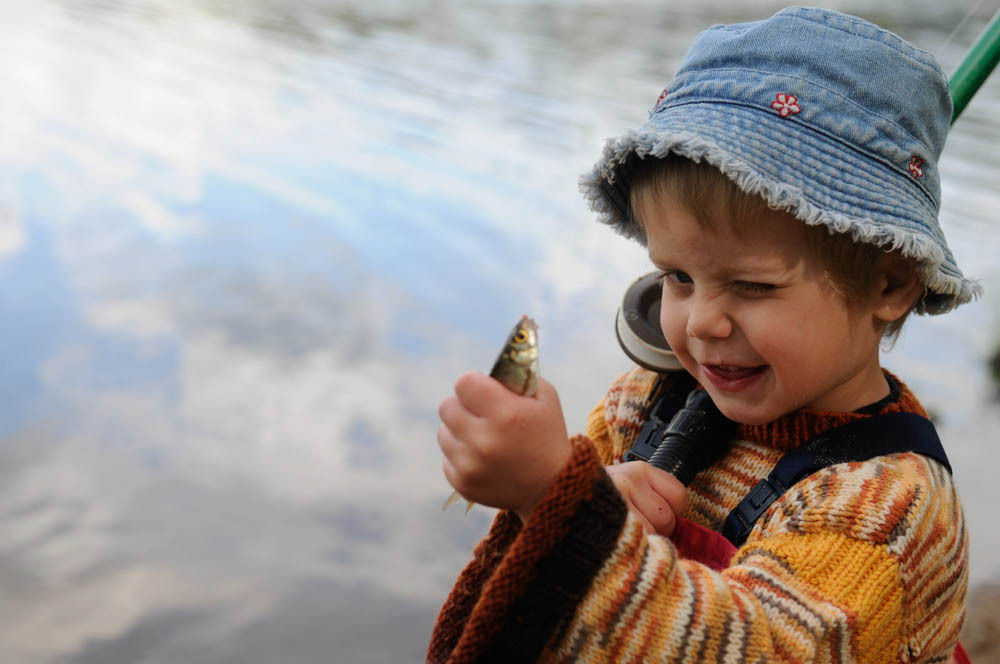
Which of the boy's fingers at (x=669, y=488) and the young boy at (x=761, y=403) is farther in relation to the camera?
the boy's fingers at (x=669, y=488)

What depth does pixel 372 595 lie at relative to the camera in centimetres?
284

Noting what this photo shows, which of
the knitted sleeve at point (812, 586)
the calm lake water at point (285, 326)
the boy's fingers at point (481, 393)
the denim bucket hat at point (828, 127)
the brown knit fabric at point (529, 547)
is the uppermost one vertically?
the calm lake water at point (285, 326)

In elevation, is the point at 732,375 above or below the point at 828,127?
below

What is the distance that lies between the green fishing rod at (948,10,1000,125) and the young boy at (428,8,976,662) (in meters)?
0.47

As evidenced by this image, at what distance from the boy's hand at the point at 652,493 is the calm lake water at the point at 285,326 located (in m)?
1.40

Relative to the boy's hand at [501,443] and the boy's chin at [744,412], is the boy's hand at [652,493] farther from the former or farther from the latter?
the boy's hand at [501,443]

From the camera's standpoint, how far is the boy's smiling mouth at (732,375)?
1495 millimetres

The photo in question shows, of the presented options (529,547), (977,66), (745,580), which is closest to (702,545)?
(745,580)

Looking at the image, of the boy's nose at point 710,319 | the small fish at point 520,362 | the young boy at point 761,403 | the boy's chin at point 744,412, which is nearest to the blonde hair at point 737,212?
the young boy at point 761,403

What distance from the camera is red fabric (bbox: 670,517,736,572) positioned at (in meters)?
1.42

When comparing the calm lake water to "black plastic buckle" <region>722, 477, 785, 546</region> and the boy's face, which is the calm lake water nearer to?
the boy's face

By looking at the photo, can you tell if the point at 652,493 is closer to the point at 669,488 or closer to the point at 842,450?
the point at 669,488

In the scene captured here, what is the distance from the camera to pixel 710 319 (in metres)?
1.42

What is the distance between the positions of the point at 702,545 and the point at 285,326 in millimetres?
3021
